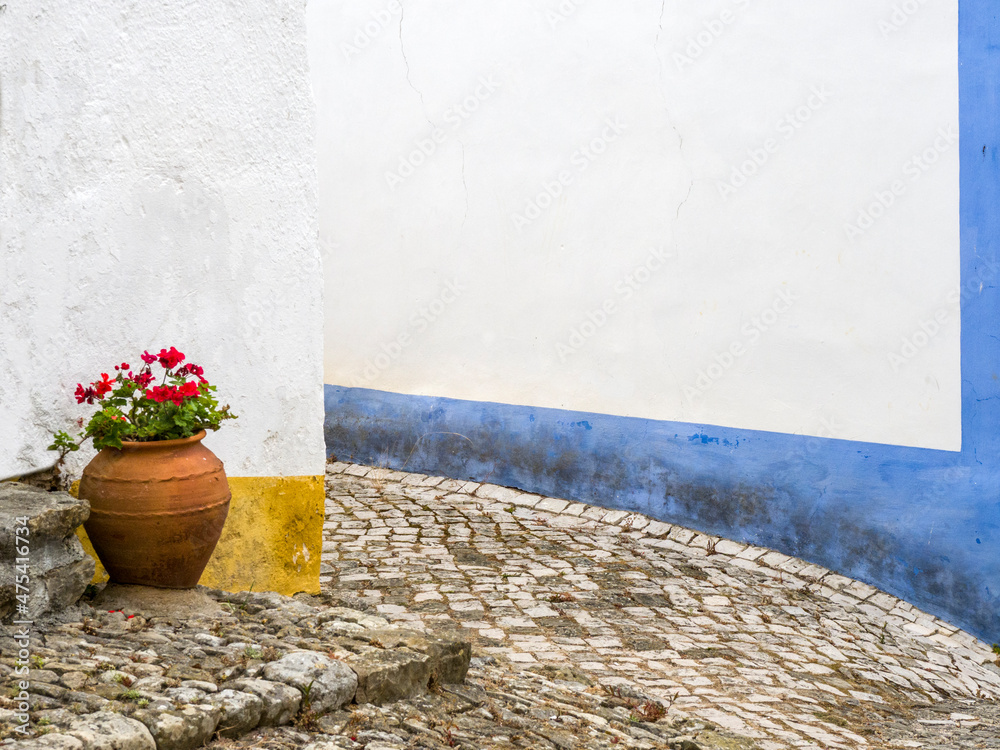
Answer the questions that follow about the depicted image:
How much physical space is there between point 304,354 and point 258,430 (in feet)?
1.38

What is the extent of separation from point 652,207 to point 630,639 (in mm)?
3290

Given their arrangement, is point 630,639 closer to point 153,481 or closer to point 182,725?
point 153,481

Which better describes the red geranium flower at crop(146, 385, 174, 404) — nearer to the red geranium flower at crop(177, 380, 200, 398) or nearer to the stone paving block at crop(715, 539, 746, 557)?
the red geranium flower at crop(177, 380, 200, 398)

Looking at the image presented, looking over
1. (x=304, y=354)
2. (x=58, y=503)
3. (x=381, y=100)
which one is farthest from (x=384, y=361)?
(x=58, y=503)

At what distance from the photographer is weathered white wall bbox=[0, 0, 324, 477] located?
153 inches

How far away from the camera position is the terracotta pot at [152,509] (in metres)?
3.64

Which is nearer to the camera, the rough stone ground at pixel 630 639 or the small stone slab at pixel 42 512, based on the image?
the small stone slab at pixel 42 512

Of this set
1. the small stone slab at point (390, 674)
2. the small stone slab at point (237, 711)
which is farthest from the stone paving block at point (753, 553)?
the small stone slab at point (237, 711)

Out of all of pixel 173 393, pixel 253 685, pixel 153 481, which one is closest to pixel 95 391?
pixel 173 393

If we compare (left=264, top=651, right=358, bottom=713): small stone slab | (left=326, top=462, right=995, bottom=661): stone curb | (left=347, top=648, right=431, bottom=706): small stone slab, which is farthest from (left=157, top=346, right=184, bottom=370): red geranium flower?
(left=326, top=462, right=995, bottom=661): stone curb

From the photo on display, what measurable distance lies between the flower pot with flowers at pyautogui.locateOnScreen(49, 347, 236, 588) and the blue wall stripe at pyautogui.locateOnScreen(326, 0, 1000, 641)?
3896 millimetres

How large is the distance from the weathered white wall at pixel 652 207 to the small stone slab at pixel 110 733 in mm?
4722

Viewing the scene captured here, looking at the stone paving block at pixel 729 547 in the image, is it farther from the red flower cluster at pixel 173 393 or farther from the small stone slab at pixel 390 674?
the red flower cluster at pixel 173 393

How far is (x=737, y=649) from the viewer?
4.93m
